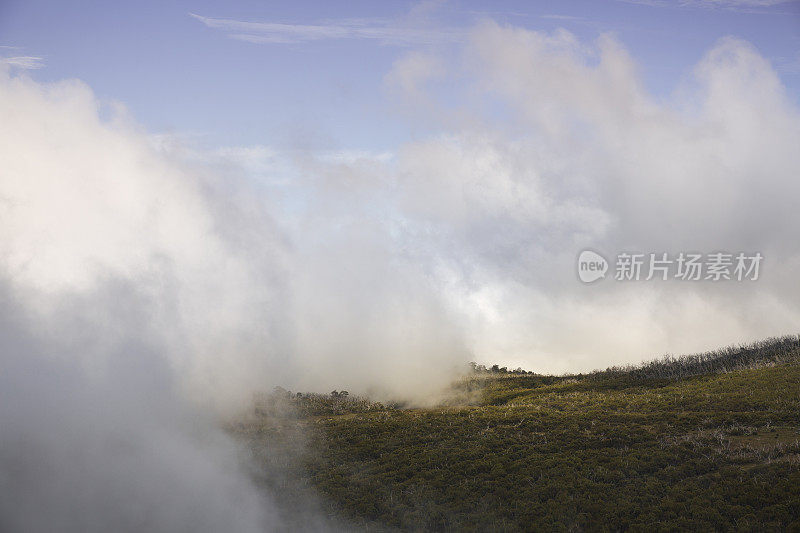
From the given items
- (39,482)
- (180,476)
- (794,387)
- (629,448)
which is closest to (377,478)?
(180,476)

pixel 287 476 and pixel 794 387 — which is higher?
pixel 794 387

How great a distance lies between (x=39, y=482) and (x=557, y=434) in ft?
103

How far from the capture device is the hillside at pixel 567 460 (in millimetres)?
25531

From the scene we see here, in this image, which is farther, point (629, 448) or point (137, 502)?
point (629, 448)

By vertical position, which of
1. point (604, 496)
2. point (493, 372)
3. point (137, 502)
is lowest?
point (604, 496)

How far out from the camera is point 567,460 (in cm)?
3209

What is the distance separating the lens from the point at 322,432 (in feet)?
147

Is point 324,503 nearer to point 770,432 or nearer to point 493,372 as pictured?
point 770,432

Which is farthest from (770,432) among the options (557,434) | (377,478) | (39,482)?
(39,482)

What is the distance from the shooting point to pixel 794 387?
4325 cm

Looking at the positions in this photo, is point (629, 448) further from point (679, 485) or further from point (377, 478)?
point (377, 478)

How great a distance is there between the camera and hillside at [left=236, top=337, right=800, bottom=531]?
25531 millimetres

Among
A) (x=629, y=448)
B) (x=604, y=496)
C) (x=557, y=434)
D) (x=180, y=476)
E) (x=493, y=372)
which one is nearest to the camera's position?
(x=604, y=496)

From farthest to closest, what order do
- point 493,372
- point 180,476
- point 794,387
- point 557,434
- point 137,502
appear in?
→ point 493,372 → point 794,387 → point 557,434 → point 180,476 → point 137,502
